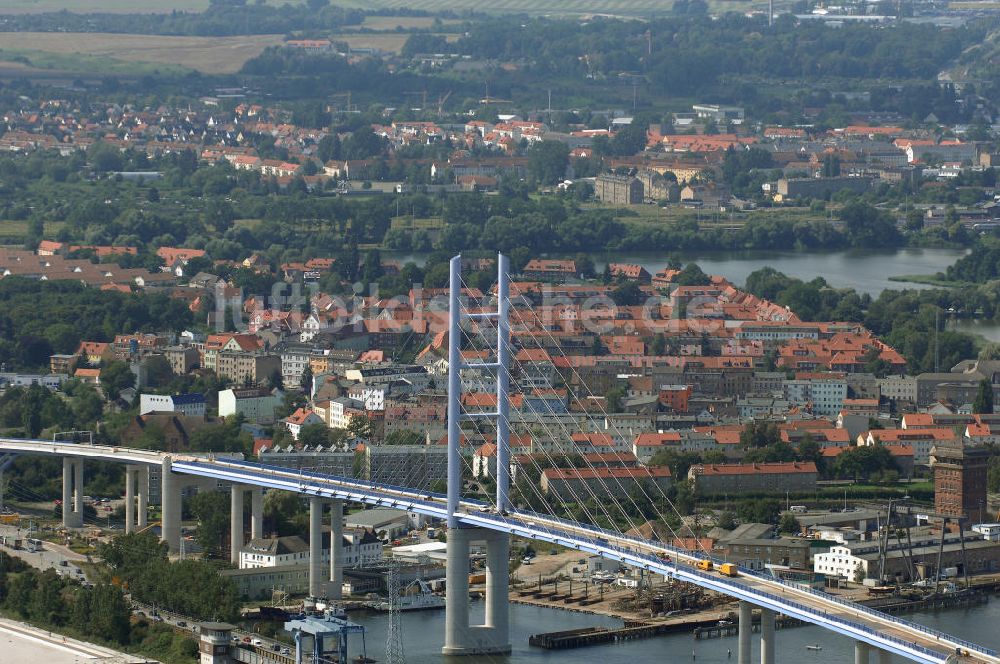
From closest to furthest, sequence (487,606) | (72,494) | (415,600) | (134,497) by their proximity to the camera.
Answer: (487,606) → (415,600) → (134,497) → (72,494)

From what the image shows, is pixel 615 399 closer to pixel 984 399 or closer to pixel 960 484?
pixel 984 399

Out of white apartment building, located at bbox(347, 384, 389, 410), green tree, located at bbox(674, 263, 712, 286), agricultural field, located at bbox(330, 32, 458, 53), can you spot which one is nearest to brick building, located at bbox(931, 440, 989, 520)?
white apartment building, located at bbox(347, 384, 389, 410)

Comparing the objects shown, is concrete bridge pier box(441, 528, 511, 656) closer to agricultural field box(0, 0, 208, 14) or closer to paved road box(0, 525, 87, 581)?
paved road box(0, 525, 87, 581)

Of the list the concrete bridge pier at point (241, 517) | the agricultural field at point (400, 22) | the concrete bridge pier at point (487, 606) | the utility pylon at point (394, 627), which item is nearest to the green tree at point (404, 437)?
the concrete bridge pier at point (241, 517)

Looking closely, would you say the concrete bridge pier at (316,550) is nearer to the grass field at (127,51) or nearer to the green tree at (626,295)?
the green tree at (626,295)

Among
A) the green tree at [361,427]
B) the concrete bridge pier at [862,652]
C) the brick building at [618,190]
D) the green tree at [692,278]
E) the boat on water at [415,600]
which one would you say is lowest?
the brick building at [618,190]

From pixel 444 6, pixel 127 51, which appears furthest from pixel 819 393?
pixel 444 6
